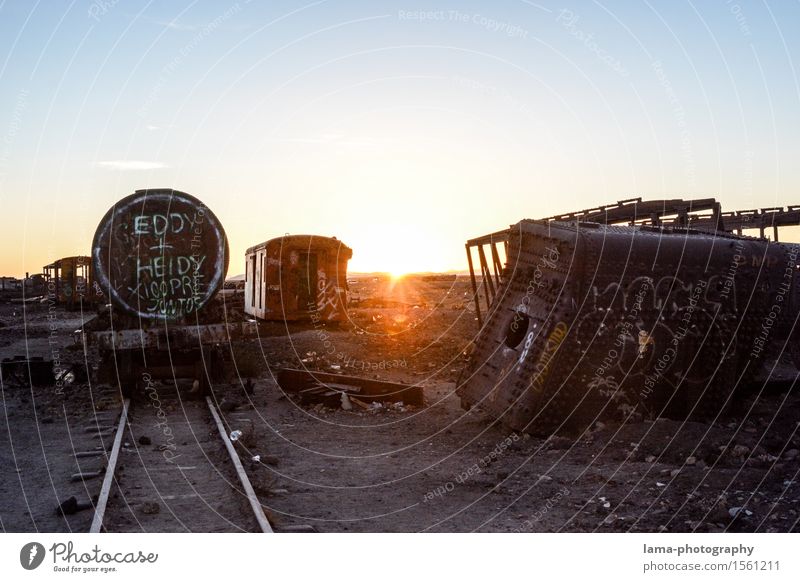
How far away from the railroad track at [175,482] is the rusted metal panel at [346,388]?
2.13 meters

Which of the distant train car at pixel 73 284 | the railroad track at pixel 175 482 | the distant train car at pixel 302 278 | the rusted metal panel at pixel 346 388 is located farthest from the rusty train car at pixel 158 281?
the distant train car at pixel 73 284

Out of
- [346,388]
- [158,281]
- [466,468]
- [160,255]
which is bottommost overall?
[466,468]

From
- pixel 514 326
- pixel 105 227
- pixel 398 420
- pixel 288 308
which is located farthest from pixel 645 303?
pixel 288 308

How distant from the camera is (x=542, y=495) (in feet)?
22.0

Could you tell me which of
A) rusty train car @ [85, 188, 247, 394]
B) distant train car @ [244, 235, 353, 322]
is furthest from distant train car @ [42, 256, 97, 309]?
rusty train car @ [85, 188, 247, 394]

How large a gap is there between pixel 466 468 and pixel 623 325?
2520 mm

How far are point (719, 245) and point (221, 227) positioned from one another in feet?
25.7

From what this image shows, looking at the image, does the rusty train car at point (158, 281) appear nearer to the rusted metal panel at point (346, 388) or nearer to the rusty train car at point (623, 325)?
the rusted metal panel at point (346, 388)

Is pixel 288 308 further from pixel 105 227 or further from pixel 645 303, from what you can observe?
pixel 645 303

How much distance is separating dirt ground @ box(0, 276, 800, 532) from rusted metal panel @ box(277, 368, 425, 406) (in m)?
0.28

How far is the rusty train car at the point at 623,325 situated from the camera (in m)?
8.17

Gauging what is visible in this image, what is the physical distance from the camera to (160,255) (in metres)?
11.8

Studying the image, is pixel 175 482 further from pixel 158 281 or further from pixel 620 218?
pixel 620 218

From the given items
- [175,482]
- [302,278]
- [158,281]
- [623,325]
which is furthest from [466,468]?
[302,278]
